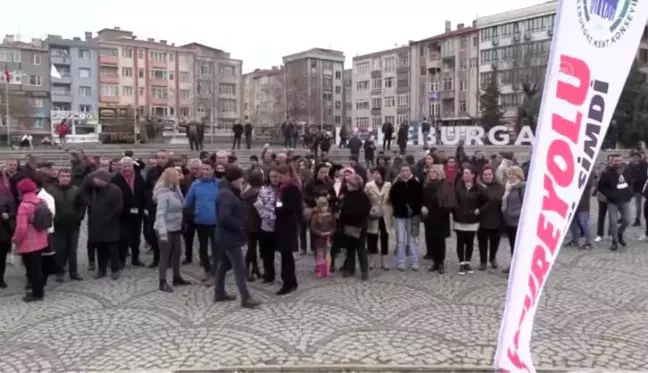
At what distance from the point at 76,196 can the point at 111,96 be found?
91759mm

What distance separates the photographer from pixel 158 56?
98.5 m

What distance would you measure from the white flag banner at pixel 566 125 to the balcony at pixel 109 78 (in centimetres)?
9789

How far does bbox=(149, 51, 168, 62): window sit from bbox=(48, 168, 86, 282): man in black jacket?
308 ft

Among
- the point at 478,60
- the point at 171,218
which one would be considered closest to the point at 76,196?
the point at 171,218

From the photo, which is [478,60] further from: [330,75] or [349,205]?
[349,205]

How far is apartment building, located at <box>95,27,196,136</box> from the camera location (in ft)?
307

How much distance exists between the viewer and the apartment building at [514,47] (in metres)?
59.8

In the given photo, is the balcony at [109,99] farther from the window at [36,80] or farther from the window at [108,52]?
the window at [36,80]

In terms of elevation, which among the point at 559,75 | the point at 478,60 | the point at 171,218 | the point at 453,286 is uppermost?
the point at 478,60

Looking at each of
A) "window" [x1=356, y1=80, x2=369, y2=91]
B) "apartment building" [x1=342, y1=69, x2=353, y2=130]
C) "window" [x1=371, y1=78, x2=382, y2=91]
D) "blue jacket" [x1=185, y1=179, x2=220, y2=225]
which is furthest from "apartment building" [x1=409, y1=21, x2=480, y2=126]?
"blue jacket" [x1=185, y1=179, x2=220, y2=225]

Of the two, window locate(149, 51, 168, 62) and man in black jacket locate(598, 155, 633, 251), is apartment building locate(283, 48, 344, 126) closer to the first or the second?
window locate(149, 51, 168, 62)

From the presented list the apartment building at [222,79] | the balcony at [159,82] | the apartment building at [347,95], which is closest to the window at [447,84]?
the apartment building at [222,79]

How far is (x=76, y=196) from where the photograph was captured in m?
9.50

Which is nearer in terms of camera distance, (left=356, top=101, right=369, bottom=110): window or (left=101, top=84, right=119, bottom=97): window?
(left=101, top=84, right=119, bottom=97): window
